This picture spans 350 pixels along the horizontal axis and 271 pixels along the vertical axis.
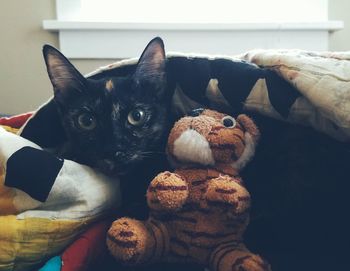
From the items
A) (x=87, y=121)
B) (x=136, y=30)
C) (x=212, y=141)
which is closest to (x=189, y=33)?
(x=136, y=30)

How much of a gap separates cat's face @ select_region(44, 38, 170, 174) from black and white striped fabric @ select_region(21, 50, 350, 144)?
0.05 metres

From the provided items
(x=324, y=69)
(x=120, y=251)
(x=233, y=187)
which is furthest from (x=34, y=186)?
(x=324, y=69)

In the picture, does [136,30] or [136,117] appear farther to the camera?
[136,30]

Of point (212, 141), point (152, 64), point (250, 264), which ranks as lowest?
point (250, 264)

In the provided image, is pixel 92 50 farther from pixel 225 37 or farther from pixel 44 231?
pixel 44 231

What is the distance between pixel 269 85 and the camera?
2.58 ft

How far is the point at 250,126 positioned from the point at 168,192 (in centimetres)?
20

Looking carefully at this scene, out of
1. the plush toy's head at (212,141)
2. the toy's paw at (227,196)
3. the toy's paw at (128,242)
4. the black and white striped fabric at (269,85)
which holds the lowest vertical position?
the toy's paw at (128,242)

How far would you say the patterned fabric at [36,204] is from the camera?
0.69 metres

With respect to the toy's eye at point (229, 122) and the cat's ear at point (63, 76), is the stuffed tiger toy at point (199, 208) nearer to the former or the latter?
the toy's eye at point (229, 122)

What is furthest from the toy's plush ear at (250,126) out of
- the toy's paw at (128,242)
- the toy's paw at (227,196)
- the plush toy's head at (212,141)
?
the toy's paw at (128,242)

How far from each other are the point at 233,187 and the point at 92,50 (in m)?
0.96

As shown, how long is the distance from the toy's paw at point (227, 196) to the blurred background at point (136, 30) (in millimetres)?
872

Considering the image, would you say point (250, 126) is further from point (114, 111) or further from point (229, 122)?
point (114, 111)
